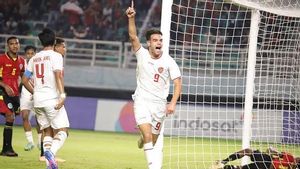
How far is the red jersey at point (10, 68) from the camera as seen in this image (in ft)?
42.4

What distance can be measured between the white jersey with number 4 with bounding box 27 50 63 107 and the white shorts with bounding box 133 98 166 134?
1317 mm

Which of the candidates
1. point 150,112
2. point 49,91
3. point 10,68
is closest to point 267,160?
point 150,112

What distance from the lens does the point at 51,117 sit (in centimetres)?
991

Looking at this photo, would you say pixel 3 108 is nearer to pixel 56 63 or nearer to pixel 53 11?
pixel 56 63

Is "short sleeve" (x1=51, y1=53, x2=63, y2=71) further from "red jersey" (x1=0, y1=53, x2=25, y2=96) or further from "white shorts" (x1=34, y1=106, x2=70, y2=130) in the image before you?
"red jersey" (x1=0, y1=53, x2=25, y2=96)

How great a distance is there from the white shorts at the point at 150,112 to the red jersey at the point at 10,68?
4300 mm

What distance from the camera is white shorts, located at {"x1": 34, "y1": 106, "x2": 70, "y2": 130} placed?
988 centimetres

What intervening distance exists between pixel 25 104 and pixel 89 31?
1211 cm

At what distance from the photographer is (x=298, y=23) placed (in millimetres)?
12281

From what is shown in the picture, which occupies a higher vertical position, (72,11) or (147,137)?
(72,11)

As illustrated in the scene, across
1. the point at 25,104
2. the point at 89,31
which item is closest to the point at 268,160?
the point at 25,104

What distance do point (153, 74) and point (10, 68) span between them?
14.7 feet

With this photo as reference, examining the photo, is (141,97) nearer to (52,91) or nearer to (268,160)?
(52,91)

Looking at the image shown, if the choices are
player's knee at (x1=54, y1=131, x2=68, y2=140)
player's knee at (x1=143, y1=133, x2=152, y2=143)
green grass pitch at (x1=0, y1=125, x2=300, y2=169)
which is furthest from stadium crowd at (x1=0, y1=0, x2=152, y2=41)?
player's knee at (x1=143, y1=133, x2=152, y2=143)
